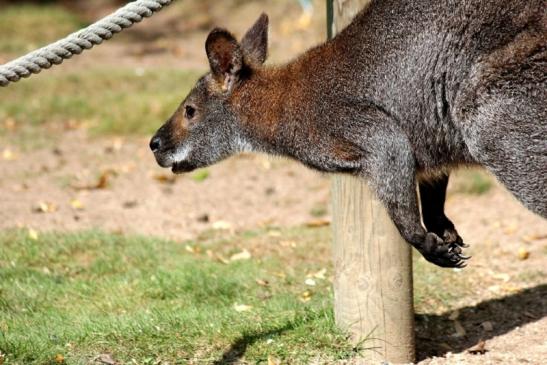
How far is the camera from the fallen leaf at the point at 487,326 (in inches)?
222

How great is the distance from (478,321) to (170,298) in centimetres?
185

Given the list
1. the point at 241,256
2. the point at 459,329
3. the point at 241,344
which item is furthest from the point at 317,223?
the point at 241,344

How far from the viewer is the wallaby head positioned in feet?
15.8

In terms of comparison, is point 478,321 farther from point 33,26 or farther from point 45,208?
point 33,26

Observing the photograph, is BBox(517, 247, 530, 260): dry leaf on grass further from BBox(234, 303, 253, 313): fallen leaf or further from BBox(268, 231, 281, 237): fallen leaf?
BBox(234, 303, 253, 313): fallen leaf

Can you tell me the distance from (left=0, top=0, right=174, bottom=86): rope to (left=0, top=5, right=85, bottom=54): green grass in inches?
386

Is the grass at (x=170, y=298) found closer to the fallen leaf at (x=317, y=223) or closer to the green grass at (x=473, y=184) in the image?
the fallen leaf at (x=317, y=223)

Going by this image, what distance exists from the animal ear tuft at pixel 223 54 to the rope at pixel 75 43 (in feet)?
0.97

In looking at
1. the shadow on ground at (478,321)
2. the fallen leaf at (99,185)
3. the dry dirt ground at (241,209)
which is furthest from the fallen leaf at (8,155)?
the shadow on ground at (478,321)

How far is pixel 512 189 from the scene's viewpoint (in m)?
4.34

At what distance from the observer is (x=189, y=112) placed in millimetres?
5055

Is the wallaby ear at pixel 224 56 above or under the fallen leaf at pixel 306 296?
above

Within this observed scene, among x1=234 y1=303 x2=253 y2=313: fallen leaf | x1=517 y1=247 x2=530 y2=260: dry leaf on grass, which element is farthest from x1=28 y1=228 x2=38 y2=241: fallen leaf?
x1=517 y1=247 x2=530 y2=260: dry leaf on grass

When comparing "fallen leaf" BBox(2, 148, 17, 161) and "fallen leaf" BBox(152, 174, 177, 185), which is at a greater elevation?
"fallen leaf" BBox(2, 148, 17, 161)
